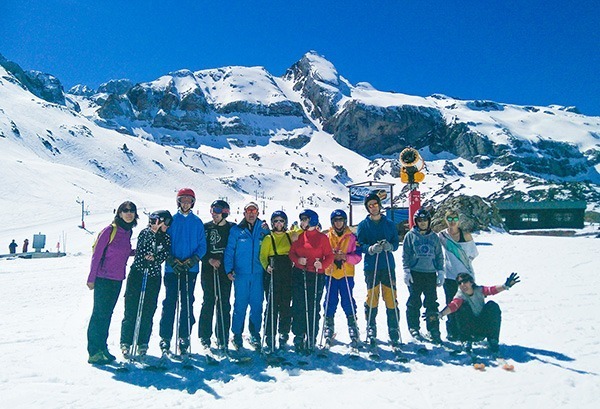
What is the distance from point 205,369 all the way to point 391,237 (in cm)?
359

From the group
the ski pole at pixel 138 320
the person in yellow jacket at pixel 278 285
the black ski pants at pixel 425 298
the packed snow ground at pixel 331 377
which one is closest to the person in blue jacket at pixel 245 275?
the person in yellow jacket at pixel 278 285

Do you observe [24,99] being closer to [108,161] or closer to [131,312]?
[108,161]

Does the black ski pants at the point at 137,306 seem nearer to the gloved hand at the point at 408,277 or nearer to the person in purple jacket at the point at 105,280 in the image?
the person in purple jacket at the point at 105,280

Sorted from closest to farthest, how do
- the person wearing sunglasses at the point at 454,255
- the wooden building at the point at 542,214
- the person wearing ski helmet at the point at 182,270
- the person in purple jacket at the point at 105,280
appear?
the person in purple jacket at the point at 105,280
the person wearing ski helmet at the point at 182,270
the person wearing sunglasses at the point at 454,255
the wooden building at the point at 542,214

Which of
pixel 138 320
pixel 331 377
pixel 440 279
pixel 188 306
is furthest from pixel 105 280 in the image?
pixel 440 279

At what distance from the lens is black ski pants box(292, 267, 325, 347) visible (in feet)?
20.4

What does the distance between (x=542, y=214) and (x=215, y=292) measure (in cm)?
5099

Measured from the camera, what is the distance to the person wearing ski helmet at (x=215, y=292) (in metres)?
6.14

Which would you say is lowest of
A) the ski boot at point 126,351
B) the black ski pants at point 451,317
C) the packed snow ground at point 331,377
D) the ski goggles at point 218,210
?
the packed snow ground at point 331,377

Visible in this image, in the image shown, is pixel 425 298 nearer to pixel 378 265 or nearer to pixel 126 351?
pixel 378 265

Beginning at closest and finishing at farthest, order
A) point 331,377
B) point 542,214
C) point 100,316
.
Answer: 1. point 331,377
2. point 100,316
3. point 542,214

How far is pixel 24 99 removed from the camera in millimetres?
113562

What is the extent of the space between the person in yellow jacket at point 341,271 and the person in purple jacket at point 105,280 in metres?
3.28

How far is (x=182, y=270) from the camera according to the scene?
5.84m
